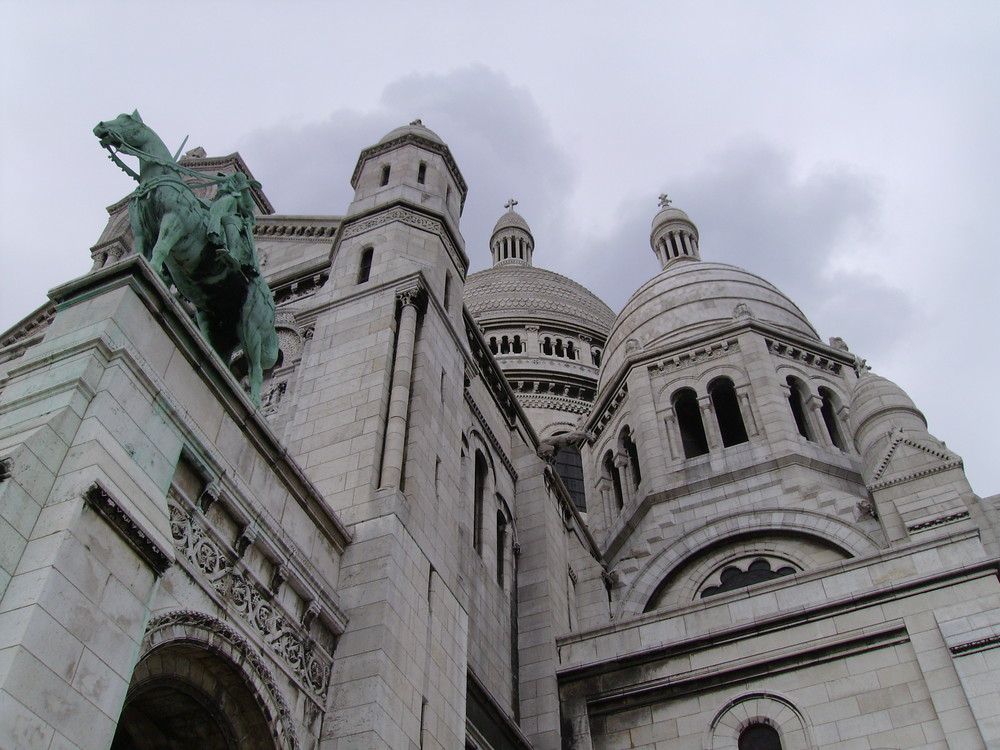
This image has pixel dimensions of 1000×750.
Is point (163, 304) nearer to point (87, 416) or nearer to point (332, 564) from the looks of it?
point (87, 416)

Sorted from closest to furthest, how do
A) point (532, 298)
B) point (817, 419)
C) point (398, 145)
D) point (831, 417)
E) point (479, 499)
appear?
point (479, 499)
point (398, 145)
point (817, 419)
point (831, 417)
point (532, 298)

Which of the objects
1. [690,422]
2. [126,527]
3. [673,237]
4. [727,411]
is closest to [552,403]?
[673,237]

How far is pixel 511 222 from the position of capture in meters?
69.2

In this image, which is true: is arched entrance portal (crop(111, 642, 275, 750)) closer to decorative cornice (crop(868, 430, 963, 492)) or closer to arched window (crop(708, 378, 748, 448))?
decorative cornice (crop(868, 430, 963, 492))

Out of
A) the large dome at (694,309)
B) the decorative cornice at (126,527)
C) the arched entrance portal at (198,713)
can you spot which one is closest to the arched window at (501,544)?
the arched entrance portal at (198,713)

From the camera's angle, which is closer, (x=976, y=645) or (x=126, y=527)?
(x=126, y=527)

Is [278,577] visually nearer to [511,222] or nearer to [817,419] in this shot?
[817,419]

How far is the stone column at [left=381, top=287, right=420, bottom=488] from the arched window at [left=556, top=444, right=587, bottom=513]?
71.2ft

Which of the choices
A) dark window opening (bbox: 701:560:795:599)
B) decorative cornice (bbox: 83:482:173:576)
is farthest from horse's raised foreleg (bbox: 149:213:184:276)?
dark window opening (bbox: 701:560:795:599)

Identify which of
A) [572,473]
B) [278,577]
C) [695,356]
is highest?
[572,473]

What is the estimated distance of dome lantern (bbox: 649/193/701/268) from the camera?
41.9 meters

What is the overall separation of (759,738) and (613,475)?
14.8 metres

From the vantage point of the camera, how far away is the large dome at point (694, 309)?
3167 cm

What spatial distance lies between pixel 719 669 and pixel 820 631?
1842 millimetres
